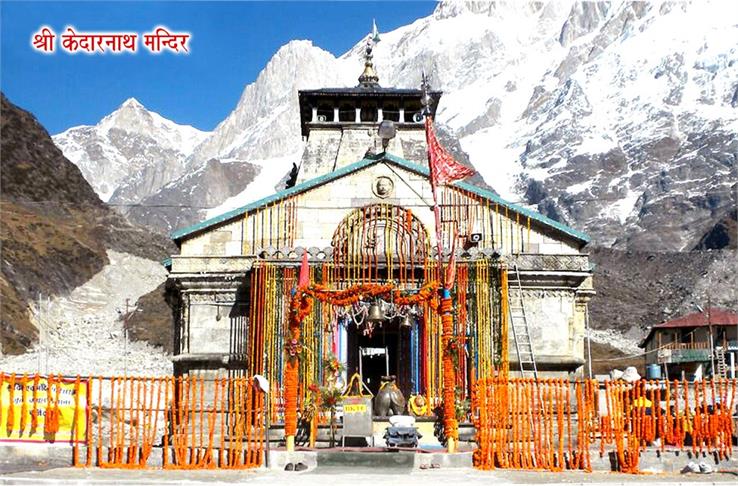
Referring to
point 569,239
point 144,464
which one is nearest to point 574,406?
point 569,239

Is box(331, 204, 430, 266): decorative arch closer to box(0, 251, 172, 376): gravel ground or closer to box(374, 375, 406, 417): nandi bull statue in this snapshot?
box(374, 375, 406, 417): nandi bull statue

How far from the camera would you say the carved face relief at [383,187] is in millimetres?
30922

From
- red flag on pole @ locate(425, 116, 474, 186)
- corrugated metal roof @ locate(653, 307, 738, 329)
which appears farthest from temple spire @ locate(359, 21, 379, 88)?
corrugated metal roof @ locate(653, 307, 738, 329)

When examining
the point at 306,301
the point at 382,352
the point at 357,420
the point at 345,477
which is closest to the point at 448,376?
the point at 357,420

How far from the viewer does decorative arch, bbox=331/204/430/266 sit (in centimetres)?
2942

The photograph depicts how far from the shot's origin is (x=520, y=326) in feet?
96.7

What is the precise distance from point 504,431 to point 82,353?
68.8 meters

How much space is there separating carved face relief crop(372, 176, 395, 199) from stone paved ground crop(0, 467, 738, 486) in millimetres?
11025

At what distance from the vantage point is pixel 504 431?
22.7 meters

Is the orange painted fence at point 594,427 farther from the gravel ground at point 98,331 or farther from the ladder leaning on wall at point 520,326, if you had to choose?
the gravel ground at point 98,331

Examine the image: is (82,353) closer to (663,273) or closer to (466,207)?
(466,207)

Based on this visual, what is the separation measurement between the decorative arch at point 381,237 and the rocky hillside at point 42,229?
202ft

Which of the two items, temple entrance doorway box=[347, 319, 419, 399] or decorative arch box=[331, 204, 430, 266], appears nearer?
decorative arch box=[331, 204, 430, 266]

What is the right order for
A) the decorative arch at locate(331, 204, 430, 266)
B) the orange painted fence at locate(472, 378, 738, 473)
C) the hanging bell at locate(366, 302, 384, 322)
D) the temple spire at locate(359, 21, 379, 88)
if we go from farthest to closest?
the temple spire at locate(359, 21, 379, 88) < the decorative arch at locate(331, 204, 430, 266) < the hanging bell at locate(366, 302, 384, 322) < the orange painted fence at locate(472, 378, 738, 473)
